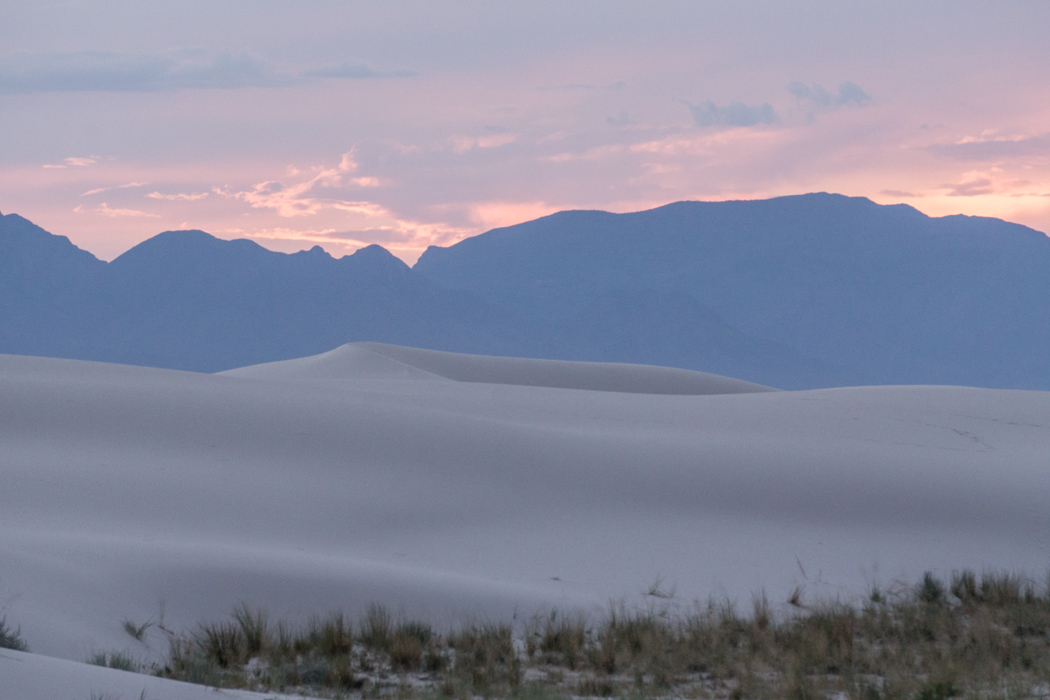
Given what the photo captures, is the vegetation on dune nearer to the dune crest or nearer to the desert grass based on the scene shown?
the desert grass

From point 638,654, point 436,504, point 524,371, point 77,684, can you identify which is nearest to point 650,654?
point 638,654

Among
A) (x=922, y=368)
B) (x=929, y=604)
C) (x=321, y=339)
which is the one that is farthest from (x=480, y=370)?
(x=922, y=368)

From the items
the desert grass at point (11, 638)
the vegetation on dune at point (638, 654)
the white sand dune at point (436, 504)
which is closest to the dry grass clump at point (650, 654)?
the vegetation on dune at point (638, 654)

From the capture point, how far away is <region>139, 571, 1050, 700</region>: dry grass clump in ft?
16.6

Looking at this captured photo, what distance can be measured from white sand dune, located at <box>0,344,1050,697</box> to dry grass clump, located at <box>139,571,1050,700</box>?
19.8 inches

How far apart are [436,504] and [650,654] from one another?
4255 mm

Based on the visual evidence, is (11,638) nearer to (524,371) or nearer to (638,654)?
(638,654)

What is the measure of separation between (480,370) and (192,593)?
108ft

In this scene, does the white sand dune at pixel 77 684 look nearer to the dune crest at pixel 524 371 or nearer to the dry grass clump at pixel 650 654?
the dry grass clump at pixel 650 654

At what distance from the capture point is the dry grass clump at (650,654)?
5.05 m

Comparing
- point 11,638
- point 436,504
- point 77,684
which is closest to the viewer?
point 77,684

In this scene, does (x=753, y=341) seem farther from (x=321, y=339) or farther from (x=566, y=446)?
(x=566, y=446)

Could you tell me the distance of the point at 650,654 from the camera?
572 cm

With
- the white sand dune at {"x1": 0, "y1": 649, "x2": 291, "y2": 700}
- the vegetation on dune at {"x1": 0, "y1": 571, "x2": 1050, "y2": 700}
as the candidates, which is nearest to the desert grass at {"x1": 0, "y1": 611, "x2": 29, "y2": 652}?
the vegetation on dune at {"x1": 0, "y1": 571, "x2": 1050, "y2": 700}
